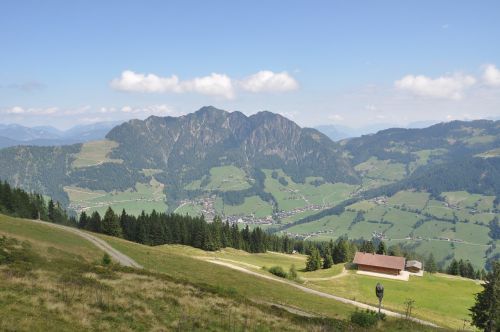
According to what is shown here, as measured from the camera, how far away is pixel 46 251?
4953 cm

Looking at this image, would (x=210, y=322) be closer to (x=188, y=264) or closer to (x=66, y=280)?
(x=66, y=280)

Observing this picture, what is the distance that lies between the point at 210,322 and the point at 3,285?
13125mm

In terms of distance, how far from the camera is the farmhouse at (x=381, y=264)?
4220 inches

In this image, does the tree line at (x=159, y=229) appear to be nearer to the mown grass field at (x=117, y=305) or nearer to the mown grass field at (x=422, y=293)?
the mown grass field at (x=422, y=293)

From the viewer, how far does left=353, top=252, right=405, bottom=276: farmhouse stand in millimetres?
107188

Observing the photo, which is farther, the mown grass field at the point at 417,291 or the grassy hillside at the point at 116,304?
the mown grass field at the point at 417,291

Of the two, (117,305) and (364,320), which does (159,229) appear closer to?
(364,320)

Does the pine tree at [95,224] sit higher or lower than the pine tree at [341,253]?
higher

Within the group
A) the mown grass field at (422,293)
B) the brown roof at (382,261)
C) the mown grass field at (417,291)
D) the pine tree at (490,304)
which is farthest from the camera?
the brown roof at (382,261)

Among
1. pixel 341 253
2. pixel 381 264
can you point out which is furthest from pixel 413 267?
pixel 341 253

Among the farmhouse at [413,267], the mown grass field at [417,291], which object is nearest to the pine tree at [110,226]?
the mown grass field at [417,291]

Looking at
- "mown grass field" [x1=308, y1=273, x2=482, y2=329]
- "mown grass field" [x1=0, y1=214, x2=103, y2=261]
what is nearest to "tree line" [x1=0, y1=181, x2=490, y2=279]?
"mown grass field" [x1=308, y1=273, x2=482, y2=329]

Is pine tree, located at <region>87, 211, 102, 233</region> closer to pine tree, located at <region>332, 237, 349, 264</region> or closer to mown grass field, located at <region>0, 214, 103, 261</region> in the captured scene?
mown grass field, located at <region>0, 214, 103, 261</region>

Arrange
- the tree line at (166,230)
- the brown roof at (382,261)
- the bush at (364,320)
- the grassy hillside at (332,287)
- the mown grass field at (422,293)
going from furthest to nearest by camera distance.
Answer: the tree line at (166,230)
the brown roof at (382,261)
the mown grass field at (422,293)
the grassy hillside at (332,287)
the bush at (364,320)
